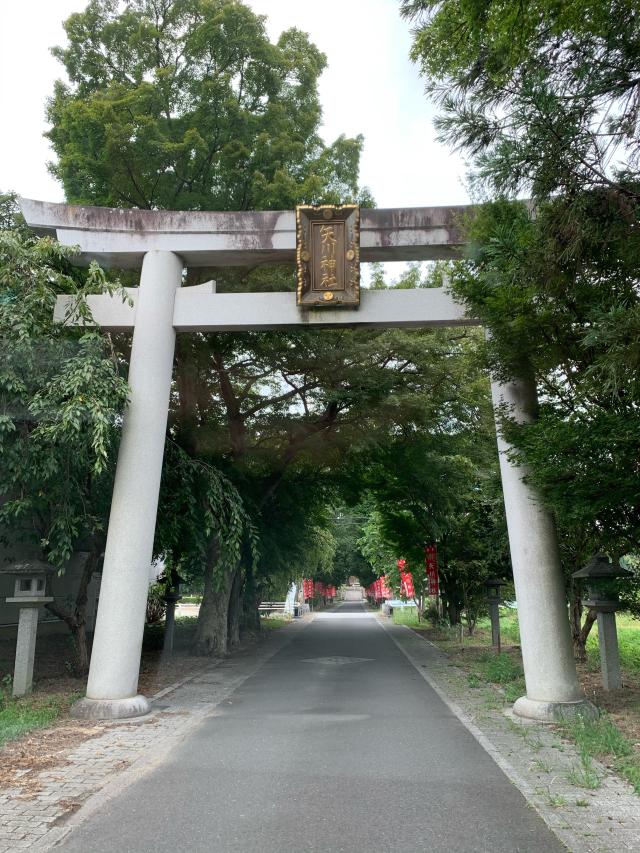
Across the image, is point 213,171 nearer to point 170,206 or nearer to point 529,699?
point 170,206

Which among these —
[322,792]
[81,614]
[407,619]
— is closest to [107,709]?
[81,614]

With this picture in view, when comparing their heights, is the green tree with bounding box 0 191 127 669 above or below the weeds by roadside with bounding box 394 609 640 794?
above

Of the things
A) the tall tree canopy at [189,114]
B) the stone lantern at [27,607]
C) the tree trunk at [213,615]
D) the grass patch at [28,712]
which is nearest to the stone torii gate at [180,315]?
the grass patch at [28,712]

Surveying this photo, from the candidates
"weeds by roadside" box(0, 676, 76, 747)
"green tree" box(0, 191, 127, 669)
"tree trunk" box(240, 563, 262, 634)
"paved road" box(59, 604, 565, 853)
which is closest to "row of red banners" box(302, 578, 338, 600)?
"tree trunk" box(240, 563, 262, 634)

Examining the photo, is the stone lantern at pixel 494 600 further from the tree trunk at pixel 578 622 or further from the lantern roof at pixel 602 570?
the lantern roof at pixel 602 570

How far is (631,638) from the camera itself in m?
20.3

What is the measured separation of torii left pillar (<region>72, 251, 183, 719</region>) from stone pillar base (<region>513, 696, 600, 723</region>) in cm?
442

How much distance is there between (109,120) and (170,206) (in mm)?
1973

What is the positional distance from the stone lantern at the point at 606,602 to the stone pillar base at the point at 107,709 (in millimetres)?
5862

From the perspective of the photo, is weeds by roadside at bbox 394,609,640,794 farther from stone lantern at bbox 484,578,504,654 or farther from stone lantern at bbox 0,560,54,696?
stone lantern at bbox 0,560,54,696

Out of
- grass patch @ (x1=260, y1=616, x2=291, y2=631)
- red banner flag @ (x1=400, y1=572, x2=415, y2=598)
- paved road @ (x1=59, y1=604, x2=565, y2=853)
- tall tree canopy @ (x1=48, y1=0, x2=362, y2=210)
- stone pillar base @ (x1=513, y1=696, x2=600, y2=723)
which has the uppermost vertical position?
tall tree canopy @ (x1=48, y1=0, x2=362, y2=210)

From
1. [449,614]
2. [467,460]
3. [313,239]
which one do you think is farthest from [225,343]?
[449,614]

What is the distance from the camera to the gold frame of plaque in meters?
8.48

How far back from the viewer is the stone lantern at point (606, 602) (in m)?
8.30
